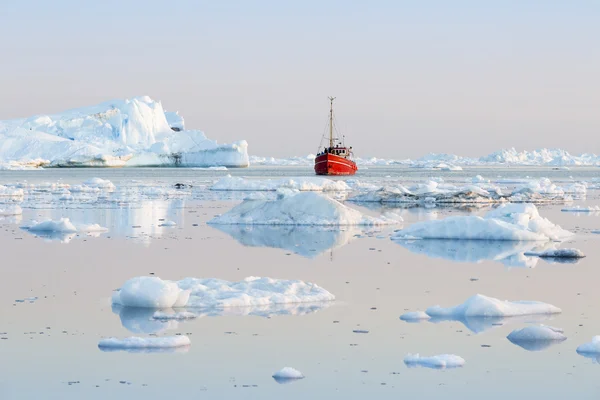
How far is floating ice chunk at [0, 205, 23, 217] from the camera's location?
65.0 feet

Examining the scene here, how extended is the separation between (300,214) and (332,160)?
41.8 m

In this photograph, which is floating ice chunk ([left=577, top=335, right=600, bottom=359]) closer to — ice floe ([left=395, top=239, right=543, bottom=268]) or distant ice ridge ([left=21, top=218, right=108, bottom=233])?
ice floe ([left=395, top=239, right=543, bottom=268])

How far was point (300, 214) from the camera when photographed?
1700cm

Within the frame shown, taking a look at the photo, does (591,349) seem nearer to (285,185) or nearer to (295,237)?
(295,237)

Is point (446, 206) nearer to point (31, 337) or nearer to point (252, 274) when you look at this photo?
point (252, 274)

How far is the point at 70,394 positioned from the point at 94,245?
26.4 ft

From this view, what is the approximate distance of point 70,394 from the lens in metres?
5.23

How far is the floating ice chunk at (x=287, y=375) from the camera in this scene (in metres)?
5.63

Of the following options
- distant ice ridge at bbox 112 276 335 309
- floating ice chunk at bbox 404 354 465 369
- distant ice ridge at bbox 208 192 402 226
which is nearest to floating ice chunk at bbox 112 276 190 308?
distant ice ridge at bbox 112 276 335 309

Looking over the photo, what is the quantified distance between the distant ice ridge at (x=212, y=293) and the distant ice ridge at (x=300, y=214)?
318 inches

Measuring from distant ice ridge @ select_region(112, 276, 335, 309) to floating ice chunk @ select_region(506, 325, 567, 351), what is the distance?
2.06m

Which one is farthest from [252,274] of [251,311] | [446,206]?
[446,206]

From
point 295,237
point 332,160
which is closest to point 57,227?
point 295,237

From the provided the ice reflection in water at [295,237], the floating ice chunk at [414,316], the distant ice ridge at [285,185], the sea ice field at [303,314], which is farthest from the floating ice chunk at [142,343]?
the distant ice ridge at [285,185]
